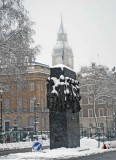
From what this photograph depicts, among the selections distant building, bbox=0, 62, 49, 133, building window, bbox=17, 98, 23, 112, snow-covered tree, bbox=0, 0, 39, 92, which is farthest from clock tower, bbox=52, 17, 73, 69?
snow-covered tree, bbox=0, 0, 39, 92

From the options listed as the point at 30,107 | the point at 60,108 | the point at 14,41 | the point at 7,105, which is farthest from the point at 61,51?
the point at 60,108

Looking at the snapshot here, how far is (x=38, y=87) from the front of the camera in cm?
8488

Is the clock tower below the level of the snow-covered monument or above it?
above

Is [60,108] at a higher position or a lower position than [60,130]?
higher

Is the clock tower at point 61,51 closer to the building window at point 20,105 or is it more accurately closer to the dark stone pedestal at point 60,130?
the building window at point 20,105

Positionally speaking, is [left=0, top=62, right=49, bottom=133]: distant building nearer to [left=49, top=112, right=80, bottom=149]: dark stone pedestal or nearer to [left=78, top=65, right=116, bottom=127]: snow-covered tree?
[left=78, top=65, right=116, bottom=127]: snow-covered tree

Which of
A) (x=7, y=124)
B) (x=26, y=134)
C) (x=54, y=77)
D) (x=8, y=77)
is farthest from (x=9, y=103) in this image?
(x=54, y=77)

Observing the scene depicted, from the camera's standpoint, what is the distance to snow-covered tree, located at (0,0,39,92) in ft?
109

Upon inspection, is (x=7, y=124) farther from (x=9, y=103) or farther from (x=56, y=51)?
(x=56, y=51)

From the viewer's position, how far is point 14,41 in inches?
1353

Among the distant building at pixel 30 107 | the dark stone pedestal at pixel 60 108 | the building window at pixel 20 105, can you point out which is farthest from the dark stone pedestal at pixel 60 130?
the building window at pixel 20 105

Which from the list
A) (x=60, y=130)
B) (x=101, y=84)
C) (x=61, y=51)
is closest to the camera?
(x=60, y=130)

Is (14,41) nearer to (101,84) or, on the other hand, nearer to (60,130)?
(60,130)

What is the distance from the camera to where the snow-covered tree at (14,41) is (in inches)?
1311
